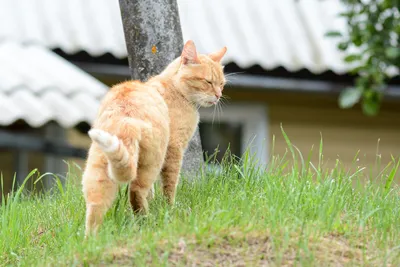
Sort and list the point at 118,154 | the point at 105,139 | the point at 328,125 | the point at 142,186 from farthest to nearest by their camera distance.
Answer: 1. the point at 328,125
2. the point at 142,186
3. the point at 118,154
4. the point at 105,139

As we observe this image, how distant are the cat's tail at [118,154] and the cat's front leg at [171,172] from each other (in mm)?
580

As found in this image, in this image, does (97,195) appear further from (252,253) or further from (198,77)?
(198,77)

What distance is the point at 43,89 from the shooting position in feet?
31.1

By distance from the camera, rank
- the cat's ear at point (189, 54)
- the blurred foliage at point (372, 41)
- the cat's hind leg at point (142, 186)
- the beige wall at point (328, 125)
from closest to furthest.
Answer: the cat's hind leg at point (142, 186), the cat's ear at point (189, 54), the blurred foliage at point (372, 41), the beige wall at point (328, 125)

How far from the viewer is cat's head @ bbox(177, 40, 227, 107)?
460cm

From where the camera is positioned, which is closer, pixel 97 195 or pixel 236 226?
pixel 236 226

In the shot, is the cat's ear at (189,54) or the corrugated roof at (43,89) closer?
the cat's ear at (189,54)

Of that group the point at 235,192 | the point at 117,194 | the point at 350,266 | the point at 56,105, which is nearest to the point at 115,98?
the point at 117,194

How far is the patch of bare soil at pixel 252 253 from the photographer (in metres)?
3.37

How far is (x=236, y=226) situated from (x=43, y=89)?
6.28 metres

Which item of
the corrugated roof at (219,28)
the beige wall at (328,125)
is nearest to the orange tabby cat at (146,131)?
the corrugated roof at (219,28)

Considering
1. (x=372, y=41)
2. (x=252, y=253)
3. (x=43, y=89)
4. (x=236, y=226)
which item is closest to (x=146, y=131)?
(x=236, y=226)

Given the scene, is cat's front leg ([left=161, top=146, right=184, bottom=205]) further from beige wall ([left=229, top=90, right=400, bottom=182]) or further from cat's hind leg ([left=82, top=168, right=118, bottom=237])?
beige wall ([left=229, top=90, right=400, bottom=182])

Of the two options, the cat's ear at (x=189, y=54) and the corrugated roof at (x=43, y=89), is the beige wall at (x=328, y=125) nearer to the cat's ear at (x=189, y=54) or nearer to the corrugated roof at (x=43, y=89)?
the corrugated roof at (x=43, y=89)
